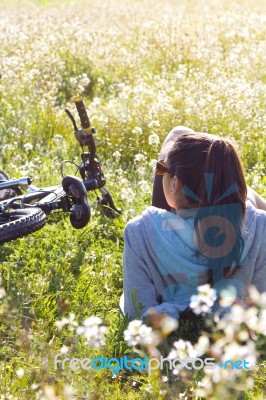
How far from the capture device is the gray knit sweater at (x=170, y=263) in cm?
386

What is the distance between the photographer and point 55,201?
16.2ft

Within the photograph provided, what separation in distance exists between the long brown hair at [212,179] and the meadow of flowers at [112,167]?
0.48 meters

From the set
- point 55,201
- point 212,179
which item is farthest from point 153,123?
point 212,179

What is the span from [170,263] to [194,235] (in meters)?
0.24

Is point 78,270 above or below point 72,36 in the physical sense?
below

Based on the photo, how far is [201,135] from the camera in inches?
145

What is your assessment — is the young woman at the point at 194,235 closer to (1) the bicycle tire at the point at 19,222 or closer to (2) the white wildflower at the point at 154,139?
(1) the bicycle tire at the point at 19,222

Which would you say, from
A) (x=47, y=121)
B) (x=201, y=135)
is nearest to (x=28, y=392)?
(x=201, y=135)

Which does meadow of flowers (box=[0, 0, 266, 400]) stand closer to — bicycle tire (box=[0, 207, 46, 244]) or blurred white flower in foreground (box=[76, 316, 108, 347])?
blurred white flower in foreground (box=[76, 316, 108, 347])

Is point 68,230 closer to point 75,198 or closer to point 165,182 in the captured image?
point 75,198

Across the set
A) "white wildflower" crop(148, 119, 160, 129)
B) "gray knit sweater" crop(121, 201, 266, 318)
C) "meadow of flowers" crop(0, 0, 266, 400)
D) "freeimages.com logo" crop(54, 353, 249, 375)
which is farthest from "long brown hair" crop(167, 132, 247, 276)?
"white wildflower" crop(148, 119, 160, 129)

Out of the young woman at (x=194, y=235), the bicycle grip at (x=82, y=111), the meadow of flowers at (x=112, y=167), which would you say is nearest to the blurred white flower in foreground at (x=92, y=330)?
the meadow of flowers at (x=112, y=167)

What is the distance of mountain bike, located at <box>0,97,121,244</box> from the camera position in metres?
Answer: 4.28

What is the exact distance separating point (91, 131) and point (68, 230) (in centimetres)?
83
